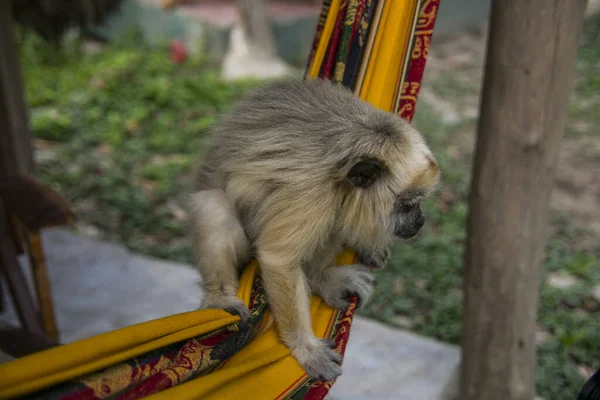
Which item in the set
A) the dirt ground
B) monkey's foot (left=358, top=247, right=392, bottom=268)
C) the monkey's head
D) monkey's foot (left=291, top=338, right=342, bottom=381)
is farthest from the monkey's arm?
the dirt ground

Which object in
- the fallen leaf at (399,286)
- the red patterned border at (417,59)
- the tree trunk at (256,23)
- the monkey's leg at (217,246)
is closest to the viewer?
the monkey's leg at (217,246)

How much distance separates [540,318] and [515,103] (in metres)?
1.77

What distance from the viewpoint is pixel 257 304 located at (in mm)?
1876

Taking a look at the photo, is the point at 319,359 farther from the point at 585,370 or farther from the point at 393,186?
the point at 585,370

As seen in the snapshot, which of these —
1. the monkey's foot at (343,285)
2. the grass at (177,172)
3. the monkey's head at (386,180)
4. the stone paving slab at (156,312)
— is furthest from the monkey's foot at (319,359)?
the grass at (177,172)

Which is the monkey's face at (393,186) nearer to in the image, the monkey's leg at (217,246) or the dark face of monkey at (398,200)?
the dark face of monkey at (398,200)

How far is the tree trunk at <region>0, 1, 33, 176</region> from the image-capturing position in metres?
4.18

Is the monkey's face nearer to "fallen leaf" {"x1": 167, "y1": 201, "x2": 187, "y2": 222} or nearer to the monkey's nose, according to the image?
the monkey's nose

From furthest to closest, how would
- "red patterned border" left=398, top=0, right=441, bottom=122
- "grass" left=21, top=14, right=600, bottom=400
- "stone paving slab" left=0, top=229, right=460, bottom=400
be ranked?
"grass" left=21, top=14, right=600, bottom=400 < "stone paving slab" left=0, top=229, right=460, bottom=400 < "red patterned border" left=398, top=0, right=441, bottom=122

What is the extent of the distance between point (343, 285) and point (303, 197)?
438 millimetres

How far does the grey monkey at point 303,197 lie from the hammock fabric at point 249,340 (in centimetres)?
7

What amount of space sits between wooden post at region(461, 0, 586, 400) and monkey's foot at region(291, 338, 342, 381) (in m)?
1.02

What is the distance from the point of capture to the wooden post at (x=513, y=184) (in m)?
2.22

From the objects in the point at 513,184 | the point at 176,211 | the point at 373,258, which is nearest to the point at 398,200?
the point at 373,258
